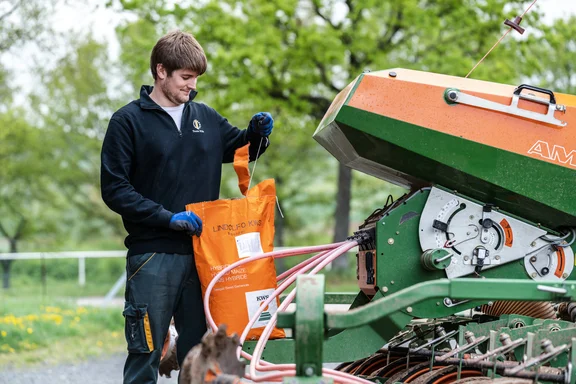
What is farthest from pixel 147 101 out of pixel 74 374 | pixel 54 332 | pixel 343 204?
pixel 343 204

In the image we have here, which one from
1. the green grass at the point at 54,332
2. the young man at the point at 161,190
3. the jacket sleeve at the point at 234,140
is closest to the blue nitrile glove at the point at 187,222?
the young man at the point at 161,190

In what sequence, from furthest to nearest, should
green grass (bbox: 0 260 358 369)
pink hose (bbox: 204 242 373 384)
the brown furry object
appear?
green grass (bbox: 0 260 358 369)
pink hose (bbox: 204 242 373 384)
the brown furry object

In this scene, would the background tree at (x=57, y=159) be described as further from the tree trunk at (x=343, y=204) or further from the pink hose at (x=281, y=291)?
the pink hose at (x=281, y=291)

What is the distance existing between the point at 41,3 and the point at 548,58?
14.4m

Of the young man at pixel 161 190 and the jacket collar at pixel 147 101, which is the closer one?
the young man at pixel 161 190

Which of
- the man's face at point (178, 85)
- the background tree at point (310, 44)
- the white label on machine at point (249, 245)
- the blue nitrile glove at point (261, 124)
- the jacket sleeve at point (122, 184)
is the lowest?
the white label on machine at point (249, 245)

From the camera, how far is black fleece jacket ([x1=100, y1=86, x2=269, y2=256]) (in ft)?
13.1

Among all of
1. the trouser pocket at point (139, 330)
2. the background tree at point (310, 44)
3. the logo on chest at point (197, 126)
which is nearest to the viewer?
the trouser pocket at point (139, 330)

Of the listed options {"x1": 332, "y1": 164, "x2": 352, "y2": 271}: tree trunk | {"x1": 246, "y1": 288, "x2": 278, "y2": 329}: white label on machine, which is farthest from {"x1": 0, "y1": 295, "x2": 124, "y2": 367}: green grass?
{"x1": 332, "y1": 164, "x2": 352, "y2": 271}: tree trunk

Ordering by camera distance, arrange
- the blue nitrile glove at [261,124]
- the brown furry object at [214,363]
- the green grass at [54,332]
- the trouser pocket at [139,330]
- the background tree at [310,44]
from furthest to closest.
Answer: the background tree at [310,44]
the green grass at [54,332]
the blue nitrile glove at [261,124]
the trouser pocket at [139,330]
the brown furry object at [214,363]

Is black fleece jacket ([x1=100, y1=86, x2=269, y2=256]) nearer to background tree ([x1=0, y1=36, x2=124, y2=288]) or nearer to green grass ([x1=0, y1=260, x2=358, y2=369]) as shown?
green grass ([x1=0, y1=260, x2=358, y2=369])

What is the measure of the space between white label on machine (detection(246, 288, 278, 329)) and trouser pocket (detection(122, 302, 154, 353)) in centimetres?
53

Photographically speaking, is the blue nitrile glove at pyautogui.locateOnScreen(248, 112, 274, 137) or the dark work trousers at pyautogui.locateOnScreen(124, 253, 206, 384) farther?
the blue nitrile glove at pyautogui.locateOnScreen(248, 112, 274, 137)

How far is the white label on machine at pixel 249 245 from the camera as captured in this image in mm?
4148
